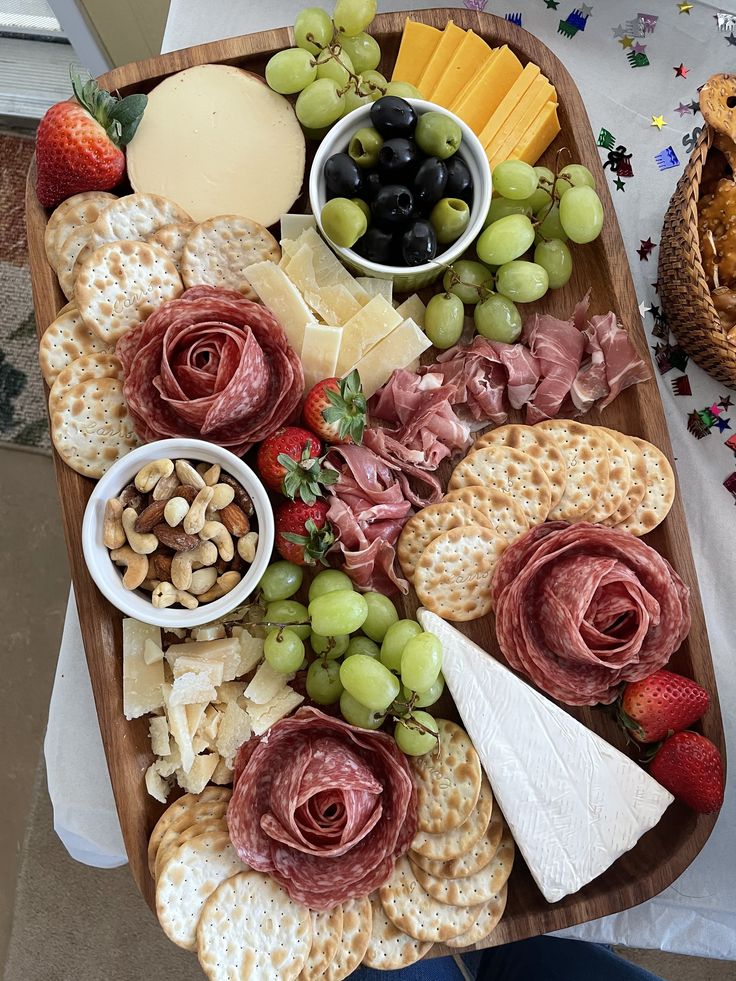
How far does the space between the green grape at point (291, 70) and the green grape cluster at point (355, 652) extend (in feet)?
2.08

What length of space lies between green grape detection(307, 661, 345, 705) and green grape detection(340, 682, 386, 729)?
17 millimetres

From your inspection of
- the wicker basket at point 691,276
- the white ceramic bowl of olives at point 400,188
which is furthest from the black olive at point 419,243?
the wicker basket at point 691,276

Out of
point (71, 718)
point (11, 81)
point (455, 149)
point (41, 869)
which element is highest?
point (455, 149)

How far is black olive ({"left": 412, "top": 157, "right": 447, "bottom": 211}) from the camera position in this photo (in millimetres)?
969

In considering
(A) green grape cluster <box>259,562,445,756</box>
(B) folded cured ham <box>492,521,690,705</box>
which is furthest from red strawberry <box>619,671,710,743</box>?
(A) green grape cluster <box>259,562,445,756</box>

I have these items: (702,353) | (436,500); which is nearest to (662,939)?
(436,500)

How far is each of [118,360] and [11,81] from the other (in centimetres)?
103

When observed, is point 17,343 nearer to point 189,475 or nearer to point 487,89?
point 189,475

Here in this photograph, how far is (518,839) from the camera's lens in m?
0.96

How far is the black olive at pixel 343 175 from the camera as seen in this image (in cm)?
98

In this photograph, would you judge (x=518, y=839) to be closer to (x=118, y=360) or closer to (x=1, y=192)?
(x=118, y=360)

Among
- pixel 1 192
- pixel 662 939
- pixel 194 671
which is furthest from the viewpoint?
pixel 1 192

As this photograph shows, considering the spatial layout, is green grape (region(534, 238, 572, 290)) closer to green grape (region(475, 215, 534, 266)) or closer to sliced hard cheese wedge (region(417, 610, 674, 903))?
green grape (region(475, 215, 534, 266))

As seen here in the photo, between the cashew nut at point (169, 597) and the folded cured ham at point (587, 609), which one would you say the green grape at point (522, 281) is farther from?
the cashew nut at point (169, 597)
